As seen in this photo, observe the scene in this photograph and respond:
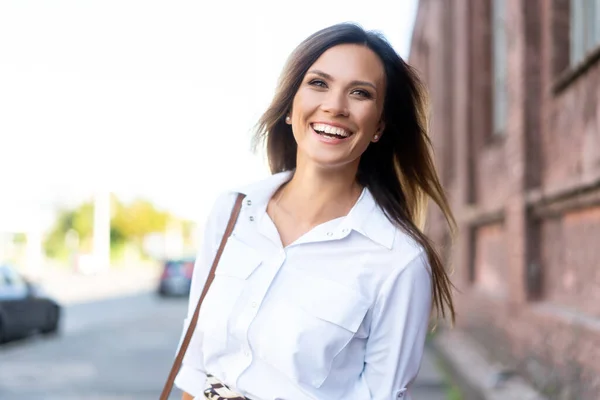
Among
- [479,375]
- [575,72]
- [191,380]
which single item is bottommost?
[479,375]

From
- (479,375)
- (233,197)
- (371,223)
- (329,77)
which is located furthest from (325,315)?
(479,375)

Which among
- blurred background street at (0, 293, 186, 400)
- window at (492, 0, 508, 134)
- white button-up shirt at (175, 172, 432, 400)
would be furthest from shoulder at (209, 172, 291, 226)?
window at (492, 0, 508, 134)

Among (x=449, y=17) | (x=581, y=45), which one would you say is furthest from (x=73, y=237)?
(x=581, y=45)

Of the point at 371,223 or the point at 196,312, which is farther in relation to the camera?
the point at 196,312

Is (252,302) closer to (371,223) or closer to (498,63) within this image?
(371,223)

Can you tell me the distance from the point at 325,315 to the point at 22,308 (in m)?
13.5

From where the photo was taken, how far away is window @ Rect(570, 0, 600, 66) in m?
6.90

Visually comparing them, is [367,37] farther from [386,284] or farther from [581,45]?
[581,45]

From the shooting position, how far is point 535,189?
8.21 meters

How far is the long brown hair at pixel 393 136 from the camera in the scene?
2414mm

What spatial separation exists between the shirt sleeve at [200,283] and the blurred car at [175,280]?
96.8 feet

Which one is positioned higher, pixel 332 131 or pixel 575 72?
pixel 575 72

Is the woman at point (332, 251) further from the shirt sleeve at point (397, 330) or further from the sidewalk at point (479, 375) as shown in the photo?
the sidewalk at point (479, 375)

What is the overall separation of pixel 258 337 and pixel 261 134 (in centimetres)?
79
